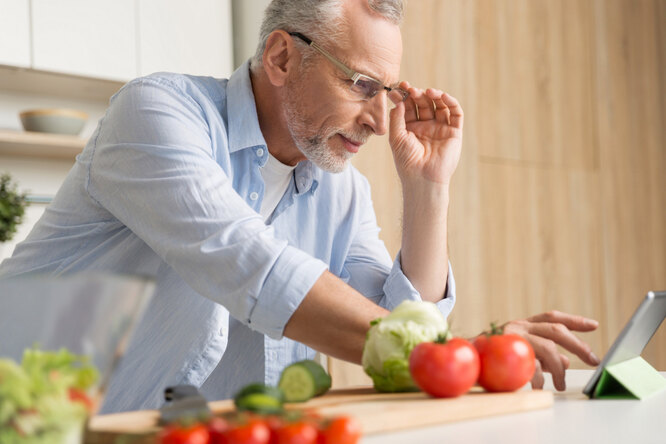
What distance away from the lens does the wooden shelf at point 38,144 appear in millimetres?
2586

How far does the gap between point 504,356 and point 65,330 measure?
575 millimetres

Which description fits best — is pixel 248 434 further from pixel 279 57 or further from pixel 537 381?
pixel 279 57

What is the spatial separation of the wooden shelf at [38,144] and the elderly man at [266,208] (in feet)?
3.68

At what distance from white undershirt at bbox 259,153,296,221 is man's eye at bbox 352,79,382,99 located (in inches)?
9.5

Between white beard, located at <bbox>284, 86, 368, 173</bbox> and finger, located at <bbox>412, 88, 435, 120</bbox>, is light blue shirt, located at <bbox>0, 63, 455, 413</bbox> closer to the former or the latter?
white beard, located at <bbox>284, 86, 368, 173</bbox>

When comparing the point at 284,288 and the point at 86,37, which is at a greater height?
the point at 86,37

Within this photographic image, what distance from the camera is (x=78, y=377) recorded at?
0.54 m

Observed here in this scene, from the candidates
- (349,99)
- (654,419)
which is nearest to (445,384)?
(654,419)

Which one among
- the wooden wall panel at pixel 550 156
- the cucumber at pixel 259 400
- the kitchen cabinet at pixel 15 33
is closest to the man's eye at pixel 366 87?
the cucumber at pixel 259 400

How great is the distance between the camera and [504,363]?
3.15ft

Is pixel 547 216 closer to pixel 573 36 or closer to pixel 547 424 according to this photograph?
pixel 573 36

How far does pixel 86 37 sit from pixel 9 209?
0.65 metres

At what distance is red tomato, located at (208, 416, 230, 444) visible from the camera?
57 cm

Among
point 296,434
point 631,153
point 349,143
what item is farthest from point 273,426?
point 631,153
